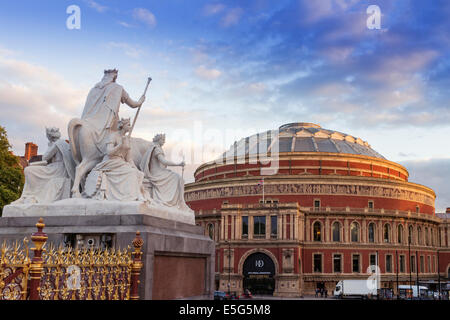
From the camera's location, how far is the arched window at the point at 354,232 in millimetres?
59906

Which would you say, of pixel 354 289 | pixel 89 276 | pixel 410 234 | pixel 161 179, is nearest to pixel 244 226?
pixel 354 289

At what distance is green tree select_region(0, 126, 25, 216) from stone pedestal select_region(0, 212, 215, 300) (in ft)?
63.7

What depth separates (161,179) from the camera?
12.8 metres

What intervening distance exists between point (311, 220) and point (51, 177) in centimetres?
4991

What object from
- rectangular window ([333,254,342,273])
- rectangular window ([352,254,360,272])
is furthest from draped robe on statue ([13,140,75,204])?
rectangular window ([352,254,360,272])

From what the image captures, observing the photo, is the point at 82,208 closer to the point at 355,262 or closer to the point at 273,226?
the point at 273,226

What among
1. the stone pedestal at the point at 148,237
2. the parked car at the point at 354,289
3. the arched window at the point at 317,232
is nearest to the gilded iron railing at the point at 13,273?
the stone pedestal at the point at 148,237

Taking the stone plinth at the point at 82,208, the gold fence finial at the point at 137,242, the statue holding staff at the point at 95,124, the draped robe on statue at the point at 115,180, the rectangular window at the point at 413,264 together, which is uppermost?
the statue holding staff at the point at 95,124

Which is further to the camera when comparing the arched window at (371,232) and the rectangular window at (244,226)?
the arched window at (371,232)

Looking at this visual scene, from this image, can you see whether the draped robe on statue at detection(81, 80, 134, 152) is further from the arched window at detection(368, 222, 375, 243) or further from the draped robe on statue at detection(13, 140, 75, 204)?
the arched window at detection(368, 222, 375, 243)

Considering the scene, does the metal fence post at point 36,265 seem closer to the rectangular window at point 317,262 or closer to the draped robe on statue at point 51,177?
the draped robe on statue at point 51,177

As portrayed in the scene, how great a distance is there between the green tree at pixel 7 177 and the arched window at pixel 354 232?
3936 cm
